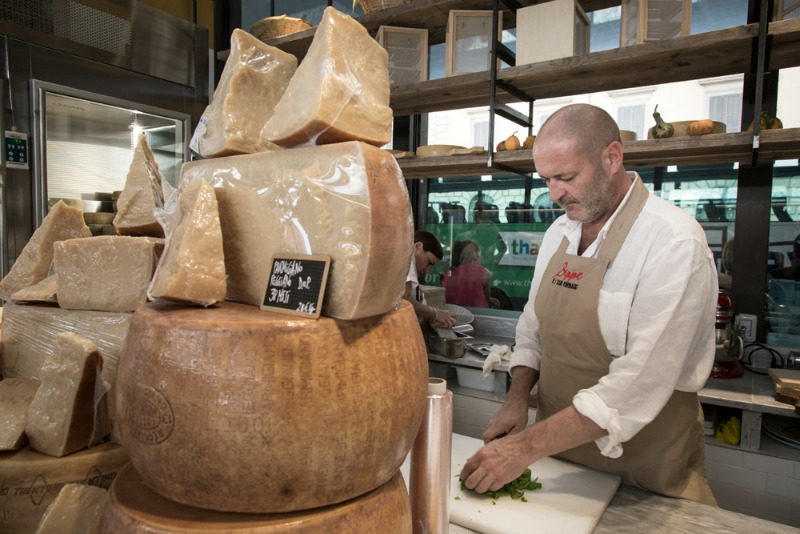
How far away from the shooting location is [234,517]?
69 cm

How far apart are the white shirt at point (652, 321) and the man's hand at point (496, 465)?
21 centimetres

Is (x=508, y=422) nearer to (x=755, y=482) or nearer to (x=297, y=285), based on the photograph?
(x=297, y=285)

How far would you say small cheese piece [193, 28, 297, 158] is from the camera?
0.90 m

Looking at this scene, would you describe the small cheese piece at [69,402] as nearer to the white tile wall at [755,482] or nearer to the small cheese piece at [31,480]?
the small cheese piece at [31,480]

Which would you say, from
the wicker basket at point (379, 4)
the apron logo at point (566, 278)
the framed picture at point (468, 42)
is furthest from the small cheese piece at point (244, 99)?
the wicker basket at point (379, 4)

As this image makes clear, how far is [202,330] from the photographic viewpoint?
2.21ft

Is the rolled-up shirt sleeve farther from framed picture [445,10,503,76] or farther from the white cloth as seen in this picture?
framed picture [445,10,503,76]

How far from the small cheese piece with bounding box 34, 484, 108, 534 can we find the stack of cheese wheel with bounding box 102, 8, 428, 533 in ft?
0.33

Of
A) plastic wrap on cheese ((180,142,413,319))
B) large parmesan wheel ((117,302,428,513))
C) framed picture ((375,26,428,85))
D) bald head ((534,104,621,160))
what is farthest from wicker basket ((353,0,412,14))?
large parmesan wheel ((117,302,428,513))

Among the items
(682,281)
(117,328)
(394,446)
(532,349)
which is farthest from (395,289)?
(532,349)

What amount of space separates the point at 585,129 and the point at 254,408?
141cm

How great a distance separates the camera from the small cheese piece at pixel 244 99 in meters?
0.90

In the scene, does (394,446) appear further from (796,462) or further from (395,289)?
(796,462)

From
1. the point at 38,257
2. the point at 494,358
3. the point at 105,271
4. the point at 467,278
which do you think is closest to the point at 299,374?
the point at 105,271
